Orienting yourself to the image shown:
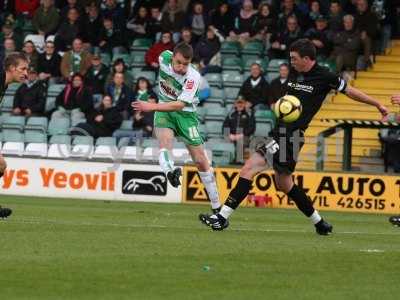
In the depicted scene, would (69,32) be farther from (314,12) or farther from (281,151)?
(281,151)

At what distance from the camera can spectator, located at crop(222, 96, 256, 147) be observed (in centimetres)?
2561

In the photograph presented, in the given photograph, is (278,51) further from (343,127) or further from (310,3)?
(343,127)

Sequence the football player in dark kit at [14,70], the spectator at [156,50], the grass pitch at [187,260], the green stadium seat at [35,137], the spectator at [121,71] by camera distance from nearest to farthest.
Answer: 1. the grass pitch at [187,260]
2. the football player in dark kit at [14,70]
3. the green stadium seat at [35,137]
4. the spectator at [121,71]
5. the spectator at [156,50]

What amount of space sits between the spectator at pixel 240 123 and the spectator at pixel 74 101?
3.54m

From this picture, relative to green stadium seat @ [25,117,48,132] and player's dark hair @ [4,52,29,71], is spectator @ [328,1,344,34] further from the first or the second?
player's dark hair @ [4,52,29,71]

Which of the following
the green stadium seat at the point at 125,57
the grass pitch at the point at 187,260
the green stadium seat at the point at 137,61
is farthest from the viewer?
the green stadium seat at the point at 125,57

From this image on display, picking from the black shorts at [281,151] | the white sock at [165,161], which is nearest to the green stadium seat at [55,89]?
the white sock at [165,161]

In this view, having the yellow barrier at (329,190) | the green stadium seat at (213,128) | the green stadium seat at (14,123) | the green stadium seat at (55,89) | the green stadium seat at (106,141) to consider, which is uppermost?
the green stadium seat at (55,89)

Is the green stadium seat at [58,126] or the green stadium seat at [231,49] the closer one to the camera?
the green stadium seat at [58,126]

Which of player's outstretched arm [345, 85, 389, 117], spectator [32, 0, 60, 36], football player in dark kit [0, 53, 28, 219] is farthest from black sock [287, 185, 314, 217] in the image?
spectator [32, 0, 60, 36]

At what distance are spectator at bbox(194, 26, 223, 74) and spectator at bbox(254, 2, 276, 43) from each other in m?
1.00

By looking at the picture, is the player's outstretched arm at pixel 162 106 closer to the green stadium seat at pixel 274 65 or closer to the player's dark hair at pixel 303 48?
the player's dark hair at pixel 303 48

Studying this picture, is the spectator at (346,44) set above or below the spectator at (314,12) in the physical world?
below

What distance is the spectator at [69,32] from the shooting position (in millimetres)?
30703
